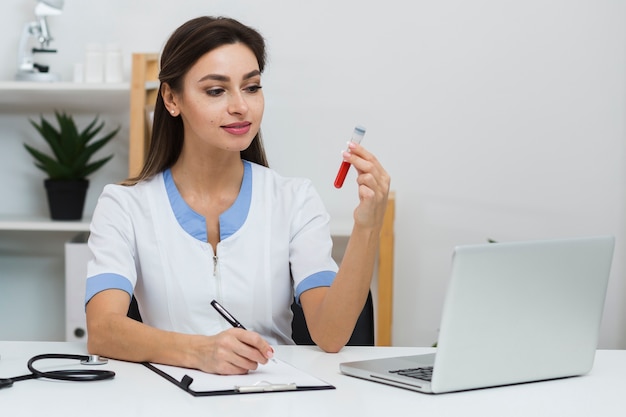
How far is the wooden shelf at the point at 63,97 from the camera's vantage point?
2.82 meters

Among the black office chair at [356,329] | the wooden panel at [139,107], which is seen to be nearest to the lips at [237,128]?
the black office chair at [356,329]

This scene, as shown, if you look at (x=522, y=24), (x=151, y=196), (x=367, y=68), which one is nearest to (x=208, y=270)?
(x=151, y=196)

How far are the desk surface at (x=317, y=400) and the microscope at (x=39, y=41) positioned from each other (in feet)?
5.75

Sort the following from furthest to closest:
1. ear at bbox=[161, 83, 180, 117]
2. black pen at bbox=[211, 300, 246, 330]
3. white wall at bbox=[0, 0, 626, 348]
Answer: white wall at bbox=[0, 0, 626, 348] < ear at bbox=[161, 83, 180, 117] < black pen at bbox=[211, 300, 246, 330]

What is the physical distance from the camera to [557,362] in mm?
1326

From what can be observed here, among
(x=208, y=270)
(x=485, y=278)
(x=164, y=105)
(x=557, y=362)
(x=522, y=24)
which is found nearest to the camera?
(x=485, y=278)

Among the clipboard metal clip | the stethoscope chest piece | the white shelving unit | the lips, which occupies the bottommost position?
the white shelving unit

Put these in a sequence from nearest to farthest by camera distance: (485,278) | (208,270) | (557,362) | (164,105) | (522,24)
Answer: (485,278) < (557,362) < (208,270) < (164,105) < (522,24)

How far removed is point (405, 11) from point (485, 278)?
209cm

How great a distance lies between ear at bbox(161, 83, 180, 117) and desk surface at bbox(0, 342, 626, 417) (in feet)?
2.26

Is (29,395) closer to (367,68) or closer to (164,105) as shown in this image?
(164,105)

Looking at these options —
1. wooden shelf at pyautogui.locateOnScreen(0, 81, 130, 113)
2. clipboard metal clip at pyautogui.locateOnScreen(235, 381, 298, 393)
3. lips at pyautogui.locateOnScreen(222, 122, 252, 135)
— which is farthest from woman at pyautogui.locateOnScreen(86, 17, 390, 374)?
wooden shelf at pyautogui.locateOnScreen(0, 81, 130, 113)

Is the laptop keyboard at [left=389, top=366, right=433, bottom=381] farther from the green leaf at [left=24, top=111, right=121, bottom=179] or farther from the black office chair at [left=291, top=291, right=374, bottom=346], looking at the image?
the green leaf at [left=24, top=111, right=121, bottom=179]

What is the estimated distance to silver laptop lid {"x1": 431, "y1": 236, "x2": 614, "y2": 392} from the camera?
3.85 ft
